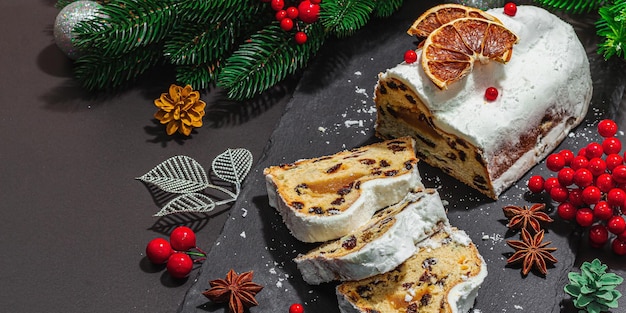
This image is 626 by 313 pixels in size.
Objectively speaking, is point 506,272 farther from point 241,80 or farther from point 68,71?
point 68,71

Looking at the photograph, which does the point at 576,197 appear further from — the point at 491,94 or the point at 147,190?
the point at 147,190

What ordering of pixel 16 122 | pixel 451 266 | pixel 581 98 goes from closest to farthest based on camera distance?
pixel 451 266
pixel 581 98
pixel 16 122

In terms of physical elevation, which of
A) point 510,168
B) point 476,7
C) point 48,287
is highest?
point 476,7

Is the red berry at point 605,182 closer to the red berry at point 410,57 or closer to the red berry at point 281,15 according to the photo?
the red berry at point 410,57

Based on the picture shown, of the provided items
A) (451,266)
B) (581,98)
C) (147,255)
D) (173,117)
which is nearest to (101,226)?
(147,255)

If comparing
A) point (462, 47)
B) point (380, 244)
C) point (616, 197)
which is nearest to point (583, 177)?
point (616, 197)

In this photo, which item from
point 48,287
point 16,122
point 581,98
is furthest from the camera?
point 16,122

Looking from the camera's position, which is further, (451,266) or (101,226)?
(101,226)

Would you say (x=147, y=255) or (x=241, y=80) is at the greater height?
(x=241, y=80)
